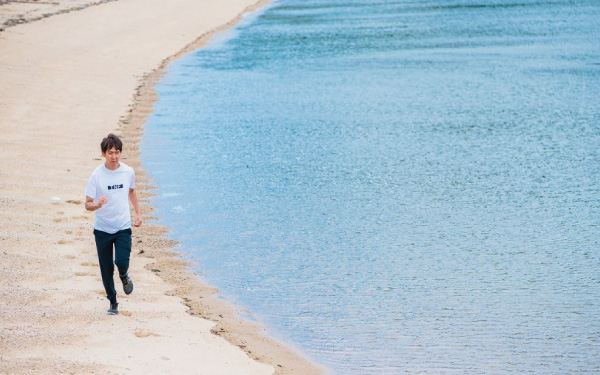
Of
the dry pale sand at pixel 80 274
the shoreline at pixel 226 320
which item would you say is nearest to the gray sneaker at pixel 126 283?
the dry pale sand at pixel 80 274

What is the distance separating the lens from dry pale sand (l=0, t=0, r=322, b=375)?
27.4 ft

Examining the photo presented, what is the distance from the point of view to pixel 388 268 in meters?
11.7

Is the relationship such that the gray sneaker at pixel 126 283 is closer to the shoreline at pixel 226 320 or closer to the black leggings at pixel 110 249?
the black leggings at pixel 110 249

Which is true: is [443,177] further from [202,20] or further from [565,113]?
[202,20]

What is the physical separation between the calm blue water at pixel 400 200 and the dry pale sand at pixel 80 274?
0.54 meters

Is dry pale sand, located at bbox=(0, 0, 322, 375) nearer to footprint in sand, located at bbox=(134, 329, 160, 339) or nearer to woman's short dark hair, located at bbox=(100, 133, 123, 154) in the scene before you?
footprint in sand, located at bbox=(134, 329, 160, 339)

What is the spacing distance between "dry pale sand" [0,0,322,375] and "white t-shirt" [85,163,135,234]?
987 millimetres

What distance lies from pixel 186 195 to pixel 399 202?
3.55 metres

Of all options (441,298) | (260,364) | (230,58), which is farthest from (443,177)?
(230,58)

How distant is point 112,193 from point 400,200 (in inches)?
267

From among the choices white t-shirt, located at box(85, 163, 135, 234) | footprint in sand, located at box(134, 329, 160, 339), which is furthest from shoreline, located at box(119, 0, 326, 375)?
white t-shirt, located at box(85, 163, 135, 234)

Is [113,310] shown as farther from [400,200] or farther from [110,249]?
[400,200]

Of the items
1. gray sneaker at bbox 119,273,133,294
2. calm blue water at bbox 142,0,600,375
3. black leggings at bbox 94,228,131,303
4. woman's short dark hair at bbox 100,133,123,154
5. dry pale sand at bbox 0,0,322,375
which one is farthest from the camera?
calm blue water at bbox 142,0,600,375

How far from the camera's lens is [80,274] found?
1058 cm
